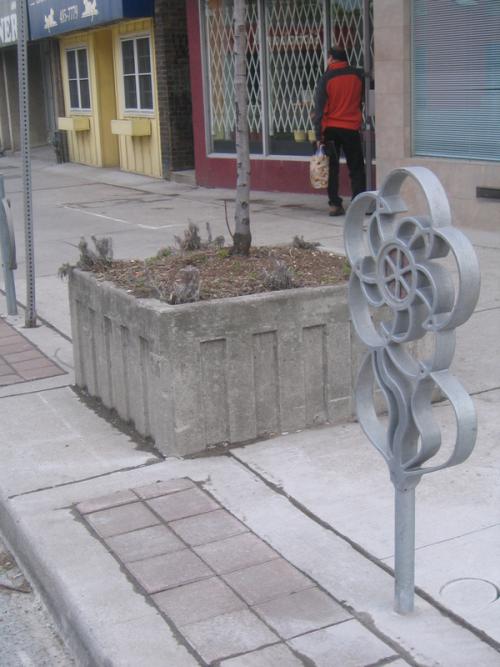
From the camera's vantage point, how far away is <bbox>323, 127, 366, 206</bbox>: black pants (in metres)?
11.4

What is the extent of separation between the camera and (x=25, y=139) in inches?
273

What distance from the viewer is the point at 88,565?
12.1 ft

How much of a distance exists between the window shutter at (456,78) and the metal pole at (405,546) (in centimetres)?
730

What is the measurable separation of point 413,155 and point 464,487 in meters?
7.16

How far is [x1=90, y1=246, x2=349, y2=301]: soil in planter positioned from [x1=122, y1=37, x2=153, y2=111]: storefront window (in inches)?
480

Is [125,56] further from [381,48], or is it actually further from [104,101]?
[381,48]

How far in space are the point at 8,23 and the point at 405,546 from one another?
21.9m

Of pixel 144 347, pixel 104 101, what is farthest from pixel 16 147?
pixel 144 347

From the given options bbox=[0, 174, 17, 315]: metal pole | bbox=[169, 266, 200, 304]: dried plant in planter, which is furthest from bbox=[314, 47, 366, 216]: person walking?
bbox=[169, 266, 200, 304]: dried plant in planter

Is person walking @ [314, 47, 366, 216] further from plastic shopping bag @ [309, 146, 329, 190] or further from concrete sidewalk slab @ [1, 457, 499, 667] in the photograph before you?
concrete sidewalk slab @ [1, 457, 499, 667]

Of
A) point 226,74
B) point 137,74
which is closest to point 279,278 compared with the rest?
point 226,74

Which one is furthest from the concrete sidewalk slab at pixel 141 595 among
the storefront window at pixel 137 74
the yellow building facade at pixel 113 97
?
the storefront window at pixel 137 74

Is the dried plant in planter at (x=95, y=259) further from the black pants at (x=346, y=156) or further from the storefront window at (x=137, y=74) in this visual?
the storefront window at (x=137, y=74)

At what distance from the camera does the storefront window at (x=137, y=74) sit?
17.3 meters
